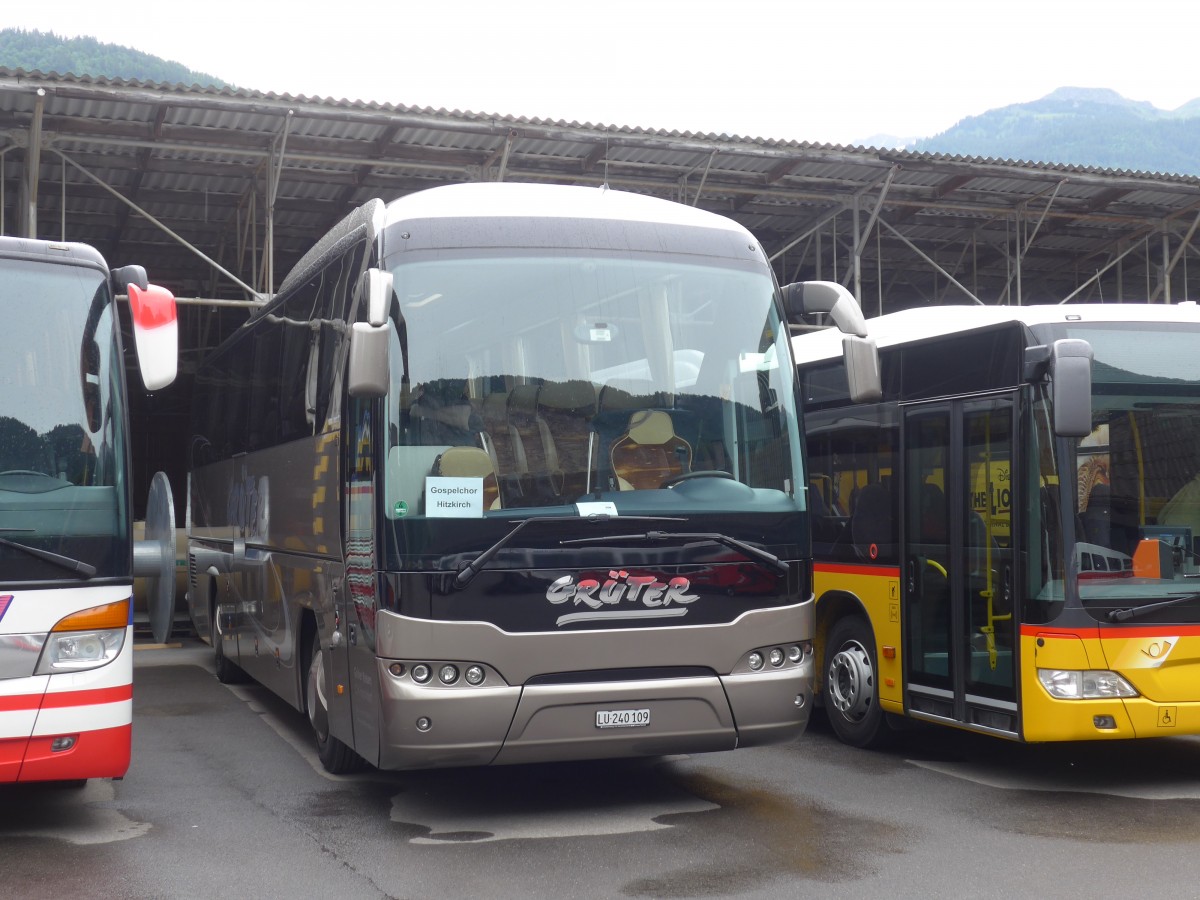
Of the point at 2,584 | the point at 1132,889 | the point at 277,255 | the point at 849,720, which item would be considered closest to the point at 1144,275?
the point at 277,255

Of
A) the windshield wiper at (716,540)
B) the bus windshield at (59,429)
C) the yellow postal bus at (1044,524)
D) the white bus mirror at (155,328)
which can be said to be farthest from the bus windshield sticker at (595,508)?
the bus windshield at (59,429)

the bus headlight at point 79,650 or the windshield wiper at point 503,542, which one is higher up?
the windshield wiper at point 503,542

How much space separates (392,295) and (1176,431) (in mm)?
4199

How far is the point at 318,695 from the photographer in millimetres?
7871

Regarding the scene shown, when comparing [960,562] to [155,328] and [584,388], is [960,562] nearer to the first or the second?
[584,388]

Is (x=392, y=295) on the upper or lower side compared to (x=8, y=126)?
lower

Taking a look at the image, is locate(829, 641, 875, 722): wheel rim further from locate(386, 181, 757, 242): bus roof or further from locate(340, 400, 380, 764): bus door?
locate(340, 400, 380, 764): bus door

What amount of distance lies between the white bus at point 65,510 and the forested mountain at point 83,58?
2668 inches

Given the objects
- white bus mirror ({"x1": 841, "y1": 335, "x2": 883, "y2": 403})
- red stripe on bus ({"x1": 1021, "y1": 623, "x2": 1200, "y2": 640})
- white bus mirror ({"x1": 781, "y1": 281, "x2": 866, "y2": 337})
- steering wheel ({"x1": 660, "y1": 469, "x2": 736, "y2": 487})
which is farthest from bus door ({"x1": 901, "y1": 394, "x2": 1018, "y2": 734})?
steering wheel ({"x1": 660, "y1": 469, "x2": 736, "y2": 487})

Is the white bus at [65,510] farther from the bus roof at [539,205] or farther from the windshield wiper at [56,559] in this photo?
the bus roof at [539,205]

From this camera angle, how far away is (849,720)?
896 centimetres

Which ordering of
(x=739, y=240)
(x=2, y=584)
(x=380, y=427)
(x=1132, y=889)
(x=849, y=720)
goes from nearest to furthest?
(x=1132, y=889) → (x=2, y=584) → (x=380, y=427) → (x=739, y=240) → (x=849, y=720)

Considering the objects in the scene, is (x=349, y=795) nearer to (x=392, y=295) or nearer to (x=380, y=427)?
(x=380, y=427)

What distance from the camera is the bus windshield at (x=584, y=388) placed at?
6234 millimetres
